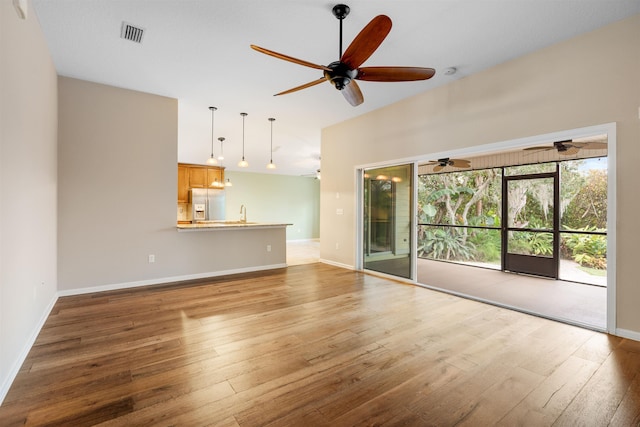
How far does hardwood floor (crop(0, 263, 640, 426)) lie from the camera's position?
1707 millimetres

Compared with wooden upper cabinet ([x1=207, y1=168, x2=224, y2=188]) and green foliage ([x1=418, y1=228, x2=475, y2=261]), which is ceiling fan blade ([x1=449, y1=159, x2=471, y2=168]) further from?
wooden upper cabinet ([x1=207, y1=168, x2=224, y2=188])

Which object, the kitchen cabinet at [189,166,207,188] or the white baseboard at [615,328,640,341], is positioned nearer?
the white baseboard at [615,328,640,341]

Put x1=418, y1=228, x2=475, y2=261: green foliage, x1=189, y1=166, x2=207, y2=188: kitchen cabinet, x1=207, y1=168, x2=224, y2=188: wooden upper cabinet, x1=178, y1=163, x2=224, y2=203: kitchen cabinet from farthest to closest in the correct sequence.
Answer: x1=207, y1=168, x2=224, y2=188: wooden upper cabinet, x1=189, y1=166, x2=207, y2=188: kitchen cabinet, x1=178, y1=163, x2=224, y2=203: kitchen cabinet, x1=418, y1=228, x2=475, y2=261: green foliage

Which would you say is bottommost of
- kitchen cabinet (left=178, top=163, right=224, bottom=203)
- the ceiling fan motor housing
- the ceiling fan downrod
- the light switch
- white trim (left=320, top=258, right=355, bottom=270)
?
white trim (left=320, top=258, right=355, bottom=270)

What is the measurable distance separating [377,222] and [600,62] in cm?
357

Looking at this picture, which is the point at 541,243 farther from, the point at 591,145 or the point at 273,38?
the point at 273,38

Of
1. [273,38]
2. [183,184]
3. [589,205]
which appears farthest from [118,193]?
[589,205]

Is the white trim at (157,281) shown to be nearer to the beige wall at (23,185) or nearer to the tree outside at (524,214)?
the beige wall at (23,185)

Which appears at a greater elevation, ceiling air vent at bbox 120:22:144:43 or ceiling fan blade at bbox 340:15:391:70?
→ ceiling air vent at bbox 120:22:144:43

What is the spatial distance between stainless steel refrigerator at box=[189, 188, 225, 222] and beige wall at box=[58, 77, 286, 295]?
3635 millimetres

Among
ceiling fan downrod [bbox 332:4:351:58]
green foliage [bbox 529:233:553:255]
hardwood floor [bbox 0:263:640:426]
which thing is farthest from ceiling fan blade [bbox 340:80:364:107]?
green foliage [bbox 529:233:553:255]

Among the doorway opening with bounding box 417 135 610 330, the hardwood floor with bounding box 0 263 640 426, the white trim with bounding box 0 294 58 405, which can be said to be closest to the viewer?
the hardwood floor with bounding box 0 263 640 426

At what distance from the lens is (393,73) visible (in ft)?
8.91

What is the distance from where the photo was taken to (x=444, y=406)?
1782 mm
